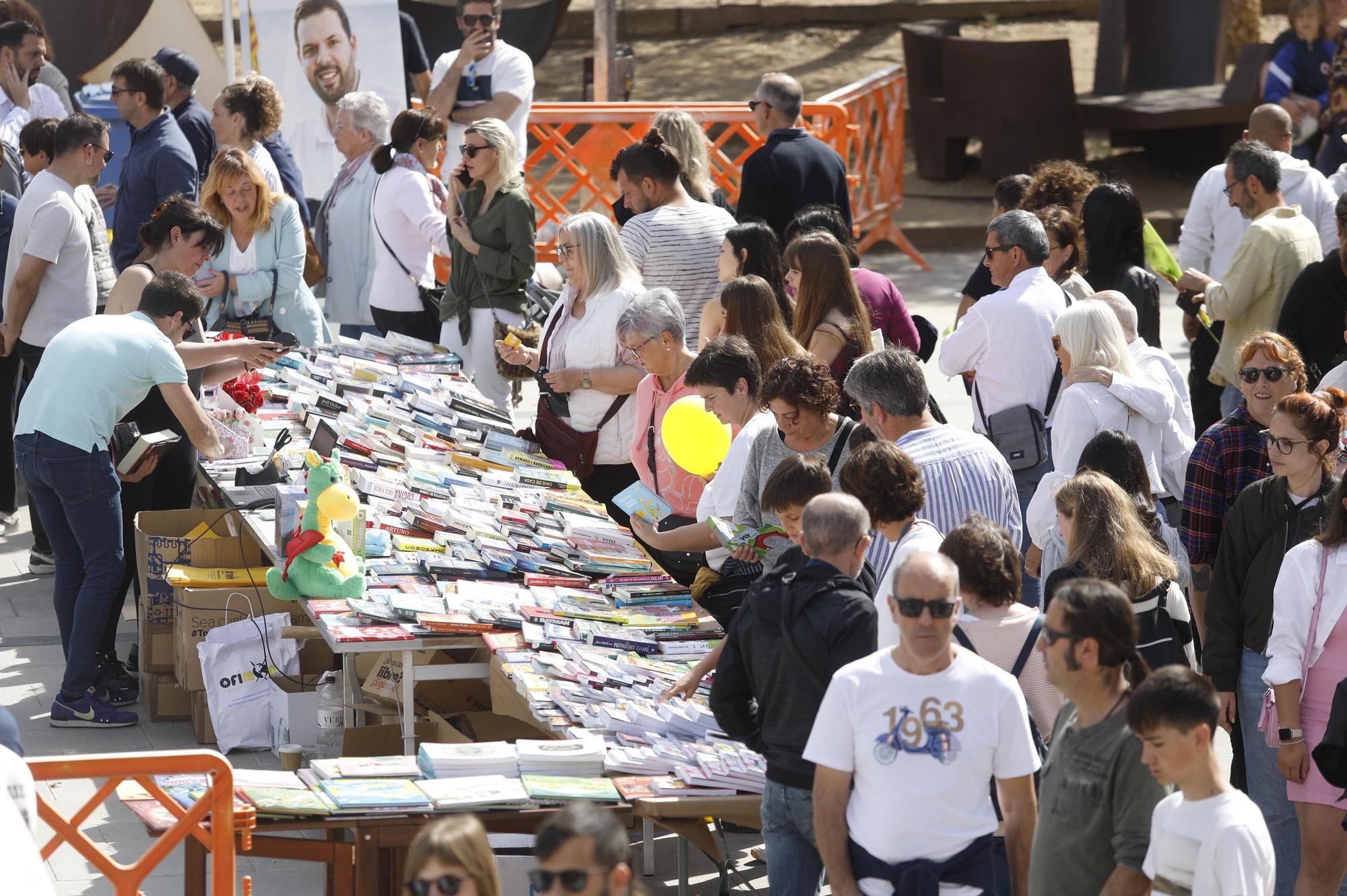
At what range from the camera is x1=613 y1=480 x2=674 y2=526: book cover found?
602cm

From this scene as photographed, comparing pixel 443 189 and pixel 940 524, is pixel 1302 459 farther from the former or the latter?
pixel 443 189

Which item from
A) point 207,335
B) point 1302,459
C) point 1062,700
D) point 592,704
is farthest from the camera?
point 207,335

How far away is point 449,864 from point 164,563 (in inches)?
139

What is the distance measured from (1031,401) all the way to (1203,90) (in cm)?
1150

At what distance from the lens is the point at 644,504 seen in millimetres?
6047

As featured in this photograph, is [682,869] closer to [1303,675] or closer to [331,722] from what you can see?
[331,722]

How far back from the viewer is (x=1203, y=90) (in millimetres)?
16781

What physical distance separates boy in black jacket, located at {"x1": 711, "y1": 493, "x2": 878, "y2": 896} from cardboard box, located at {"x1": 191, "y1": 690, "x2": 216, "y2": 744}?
2787 mm

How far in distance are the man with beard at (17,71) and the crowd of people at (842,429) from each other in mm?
24

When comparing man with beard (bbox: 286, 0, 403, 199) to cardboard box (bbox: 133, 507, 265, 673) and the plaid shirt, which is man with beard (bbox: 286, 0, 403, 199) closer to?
cardboard box (bbox: 133, 507, 265, 673)

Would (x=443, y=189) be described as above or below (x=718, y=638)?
above

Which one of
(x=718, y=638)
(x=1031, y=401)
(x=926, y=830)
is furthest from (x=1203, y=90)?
(x=926, y=830)

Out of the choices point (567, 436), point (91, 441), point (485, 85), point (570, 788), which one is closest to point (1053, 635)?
point (570, 788)

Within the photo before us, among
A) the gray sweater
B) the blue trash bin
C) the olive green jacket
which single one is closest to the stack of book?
the gray sweater
